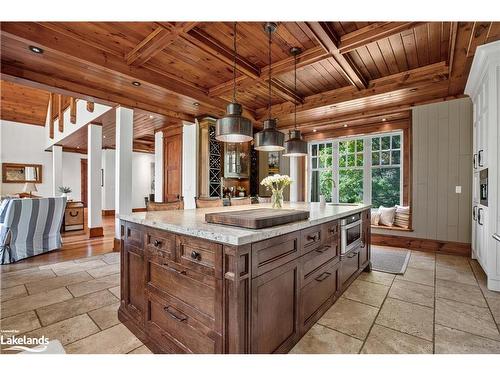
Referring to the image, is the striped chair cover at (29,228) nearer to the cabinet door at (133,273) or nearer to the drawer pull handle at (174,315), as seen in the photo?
the cabinet door at (133,273)

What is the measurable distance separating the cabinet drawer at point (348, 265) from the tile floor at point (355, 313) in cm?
20

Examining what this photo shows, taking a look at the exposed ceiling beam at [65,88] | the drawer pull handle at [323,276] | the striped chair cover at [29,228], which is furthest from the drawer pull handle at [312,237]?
the striped chair cover at [29,228]

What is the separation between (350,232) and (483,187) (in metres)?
2.00

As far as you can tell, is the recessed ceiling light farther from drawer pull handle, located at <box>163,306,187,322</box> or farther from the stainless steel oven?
the stainless steel oven

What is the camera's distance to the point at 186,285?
1488 mm

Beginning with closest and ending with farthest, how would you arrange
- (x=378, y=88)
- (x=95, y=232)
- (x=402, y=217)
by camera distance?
(x=378, y=88) → (x=402, y=217) → (x=95, y=232)

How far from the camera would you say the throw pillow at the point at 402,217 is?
4656mm

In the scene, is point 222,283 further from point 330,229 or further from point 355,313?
point 355,313

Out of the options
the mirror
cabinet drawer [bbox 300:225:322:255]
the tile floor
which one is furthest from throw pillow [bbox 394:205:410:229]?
the mirror

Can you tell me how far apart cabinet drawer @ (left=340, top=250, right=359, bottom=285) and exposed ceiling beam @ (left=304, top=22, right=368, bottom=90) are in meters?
2.25

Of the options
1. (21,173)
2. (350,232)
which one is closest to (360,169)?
(350,232)

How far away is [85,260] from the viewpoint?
3.74 m

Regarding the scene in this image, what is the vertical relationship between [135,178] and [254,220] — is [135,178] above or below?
above
